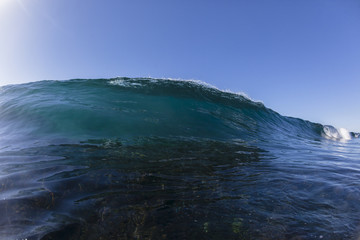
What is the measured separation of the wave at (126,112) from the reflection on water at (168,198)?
254 cm

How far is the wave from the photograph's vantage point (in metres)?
6.25

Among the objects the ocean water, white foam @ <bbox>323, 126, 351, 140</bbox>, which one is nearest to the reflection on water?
the ocean water

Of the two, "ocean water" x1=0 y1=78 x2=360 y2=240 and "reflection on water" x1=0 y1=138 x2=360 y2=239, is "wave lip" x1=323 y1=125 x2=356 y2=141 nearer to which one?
"ocean water" x1=0 y1=78 x2=360 y2=240

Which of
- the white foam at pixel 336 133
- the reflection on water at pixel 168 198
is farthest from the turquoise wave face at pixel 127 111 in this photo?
the white foam at pixel 336 133

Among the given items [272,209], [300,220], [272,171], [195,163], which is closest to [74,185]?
[195,163]

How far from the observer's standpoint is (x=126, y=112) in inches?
339

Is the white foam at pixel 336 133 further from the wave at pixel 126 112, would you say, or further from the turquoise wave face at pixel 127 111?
the turquoise wave face at pixel 127 111

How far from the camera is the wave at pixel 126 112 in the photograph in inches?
246

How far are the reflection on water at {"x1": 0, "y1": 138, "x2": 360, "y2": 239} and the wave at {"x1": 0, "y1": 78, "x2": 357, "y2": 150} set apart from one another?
254 centimetres

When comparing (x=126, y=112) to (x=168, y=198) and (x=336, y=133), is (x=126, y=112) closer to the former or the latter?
(x=168, y=198)

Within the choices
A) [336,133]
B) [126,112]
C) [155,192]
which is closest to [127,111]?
[126,112]

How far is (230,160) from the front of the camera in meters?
4.01

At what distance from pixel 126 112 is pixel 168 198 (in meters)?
6.91

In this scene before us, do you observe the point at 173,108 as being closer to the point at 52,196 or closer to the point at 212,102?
the point at 212,102
